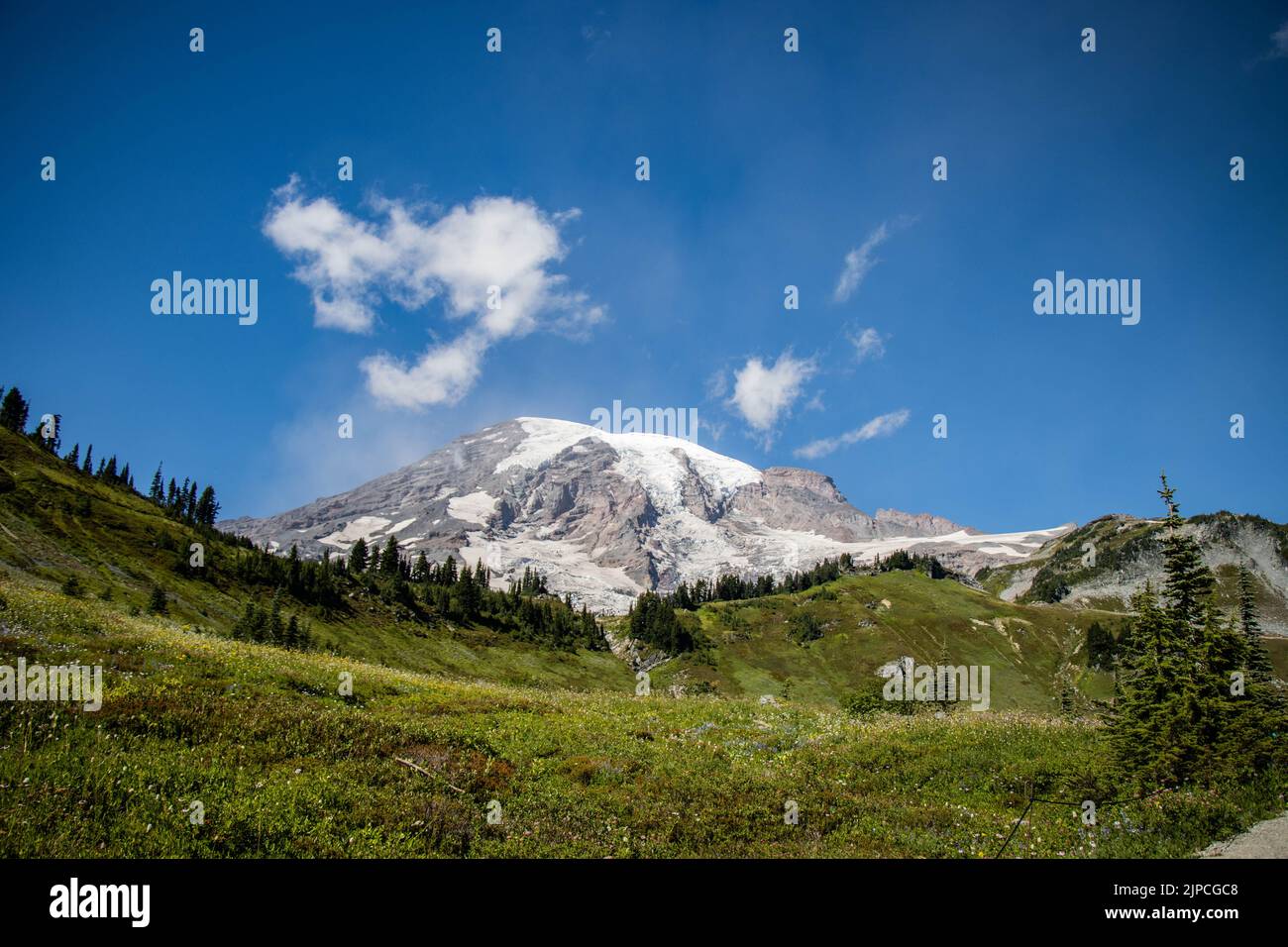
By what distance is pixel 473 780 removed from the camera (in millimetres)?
13906

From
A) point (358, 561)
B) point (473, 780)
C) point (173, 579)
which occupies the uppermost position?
point (358, 561)

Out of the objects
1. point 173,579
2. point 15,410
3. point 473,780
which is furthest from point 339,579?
point 473,780

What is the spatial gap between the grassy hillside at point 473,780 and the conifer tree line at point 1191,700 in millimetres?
1260

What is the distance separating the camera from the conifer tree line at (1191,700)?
1458cm

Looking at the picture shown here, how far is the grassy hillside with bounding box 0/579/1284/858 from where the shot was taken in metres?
9.79

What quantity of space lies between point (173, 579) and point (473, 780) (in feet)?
334

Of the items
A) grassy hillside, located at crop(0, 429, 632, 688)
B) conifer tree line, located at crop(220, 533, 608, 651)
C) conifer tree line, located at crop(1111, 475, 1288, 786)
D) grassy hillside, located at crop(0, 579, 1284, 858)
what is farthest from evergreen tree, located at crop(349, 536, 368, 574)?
conifer tree line, located at crop(1111, 475, 1288, 786)

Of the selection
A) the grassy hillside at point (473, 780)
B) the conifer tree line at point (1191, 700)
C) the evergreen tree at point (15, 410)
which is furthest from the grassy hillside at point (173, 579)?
the conifer tree line at point (1191, 700)

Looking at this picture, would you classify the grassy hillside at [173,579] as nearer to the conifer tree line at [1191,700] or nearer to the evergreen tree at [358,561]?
the evergreen tree at [358,561]

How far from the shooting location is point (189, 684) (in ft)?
56.1

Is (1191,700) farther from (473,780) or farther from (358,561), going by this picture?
(358,561)
